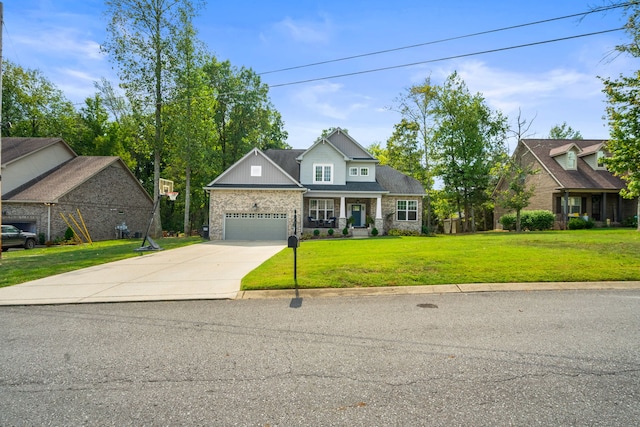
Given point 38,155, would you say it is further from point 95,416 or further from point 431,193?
point 431,193

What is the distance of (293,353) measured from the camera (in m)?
4.12

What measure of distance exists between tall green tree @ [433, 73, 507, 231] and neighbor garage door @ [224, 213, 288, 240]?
55.6 ft

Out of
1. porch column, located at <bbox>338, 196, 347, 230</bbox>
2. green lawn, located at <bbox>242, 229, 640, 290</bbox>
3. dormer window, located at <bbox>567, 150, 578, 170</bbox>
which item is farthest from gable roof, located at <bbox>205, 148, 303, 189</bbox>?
dormer window, located at <bbox>567, 150, 578, 170</bbox>

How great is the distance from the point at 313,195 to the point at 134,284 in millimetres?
18459

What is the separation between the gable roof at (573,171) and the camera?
86.3 ft

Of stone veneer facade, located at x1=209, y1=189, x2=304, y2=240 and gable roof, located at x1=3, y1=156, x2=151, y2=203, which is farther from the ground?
gable roof, located at x1=3, y1=156, x2=151, y2=203

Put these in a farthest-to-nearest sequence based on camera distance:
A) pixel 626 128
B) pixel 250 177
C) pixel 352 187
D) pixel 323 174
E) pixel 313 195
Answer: pixel 323 174
pixel 352 187
pixel 313 195
pixel 250 177
pixel 626 128

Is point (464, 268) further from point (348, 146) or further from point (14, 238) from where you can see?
point (14, 238)

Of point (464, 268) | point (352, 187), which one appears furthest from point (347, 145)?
point (464, 268)

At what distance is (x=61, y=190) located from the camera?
24109 mm

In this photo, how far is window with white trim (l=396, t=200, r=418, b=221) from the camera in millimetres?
27297

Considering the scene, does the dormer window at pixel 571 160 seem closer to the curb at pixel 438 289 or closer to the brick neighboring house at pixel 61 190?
the curb at pixel 438 289

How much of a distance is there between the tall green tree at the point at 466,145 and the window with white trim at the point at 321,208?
1213 cm

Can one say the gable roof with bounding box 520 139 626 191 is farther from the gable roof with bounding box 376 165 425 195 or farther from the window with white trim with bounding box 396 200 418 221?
the window with white trim with bounding box 396 200 418 221
